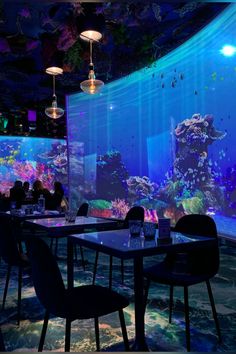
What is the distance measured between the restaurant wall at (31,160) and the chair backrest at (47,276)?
1237cm

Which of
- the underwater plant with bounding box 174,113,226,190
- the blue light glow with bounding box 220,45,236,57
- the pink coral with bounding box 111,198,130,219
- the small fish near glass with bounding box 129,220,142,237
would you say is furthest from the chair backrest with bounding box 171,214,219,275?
the pink coral with bounding box 111,198,130,219

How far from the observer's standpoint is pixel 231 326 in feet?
9.38

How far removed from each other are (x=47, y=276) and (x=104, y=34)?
4.87 metres

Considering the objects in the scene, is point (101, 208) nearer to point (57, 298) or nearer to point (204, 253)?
point (204, 253)

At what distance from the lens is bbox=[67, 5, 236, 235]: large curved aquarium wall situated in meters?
5.94

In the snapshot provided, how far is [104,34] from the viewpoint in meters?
5.86

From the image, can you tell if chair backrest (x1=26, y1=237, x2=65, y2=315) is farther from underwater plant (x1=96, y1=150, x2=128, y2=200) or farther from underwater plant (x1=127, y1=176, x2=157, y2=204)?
underwater plant (x1=96, y1=150, x2=128, y2=200)

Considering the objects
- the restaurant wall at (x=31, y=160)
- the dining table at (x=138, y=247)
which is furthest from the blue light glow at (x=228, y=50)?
the restaurant wall at (x=31, y=160)

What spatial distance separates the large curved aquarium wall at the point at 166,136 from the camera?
594 centimetres

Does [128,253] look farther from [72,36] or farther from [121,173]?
[121,173]

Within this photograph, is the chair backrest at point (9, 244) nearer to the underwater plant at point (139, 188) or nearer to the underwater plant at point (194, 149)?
the underwater plant at point (194, 149)

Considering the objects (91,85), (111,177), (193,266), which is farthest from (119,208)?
(193,266)

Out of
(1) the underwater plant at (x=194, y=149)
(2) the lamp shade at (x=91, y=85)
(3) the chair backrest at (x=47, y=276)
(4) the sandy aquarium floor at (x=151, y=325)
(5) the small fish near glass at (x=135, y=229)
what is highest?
(2) the lamp shade at (x=91, y=85)

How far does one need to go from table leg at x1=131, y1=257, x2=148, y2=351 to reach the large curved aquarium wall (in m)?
3.68
